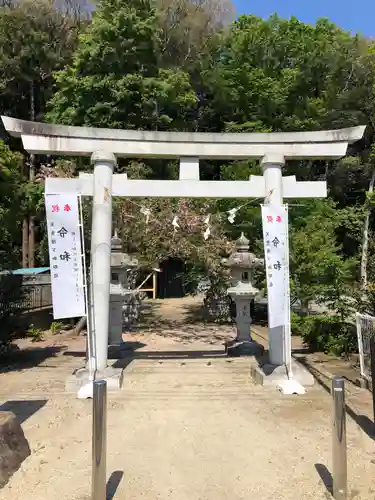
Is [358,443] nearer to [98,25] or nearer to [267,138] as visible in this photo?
[267,138]

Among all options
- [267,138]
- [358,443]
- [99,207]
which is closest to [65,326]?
[99,207]

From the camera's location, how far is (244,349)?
10508 millimetres

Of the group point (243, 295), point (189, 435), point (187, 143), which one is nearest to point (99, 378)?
point (189, 435)

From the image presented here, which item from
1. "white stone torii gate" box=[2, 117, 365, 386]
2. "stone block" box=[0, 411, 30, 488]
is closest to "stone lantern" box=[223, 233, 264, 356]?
"white stone torii gate" box=[2, 117, 365, 386]

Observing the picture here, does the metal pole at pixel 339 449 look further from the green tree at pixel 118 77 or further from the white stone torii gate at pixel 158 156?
the green tree at pixel 118 77

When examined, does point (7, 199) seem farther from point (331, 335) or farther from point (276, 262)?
point (331, 335)

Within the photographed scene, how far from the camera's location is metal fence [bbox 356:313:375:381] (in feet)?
23.8

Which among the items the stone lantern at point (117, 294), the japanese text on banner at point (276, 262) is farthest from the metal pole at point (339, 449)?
the stone lantern at point (117, 294)

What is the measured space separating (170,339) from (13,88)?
22.1m

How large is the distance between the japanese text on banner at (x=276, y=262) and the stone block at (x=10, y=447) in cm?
442

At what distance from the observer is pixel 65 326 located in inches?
645

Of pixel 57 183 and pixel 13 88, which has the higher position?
pixel 13 88

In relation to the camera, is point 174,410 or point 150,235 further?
point 150,235

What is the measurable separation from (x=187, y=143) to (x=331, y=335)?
599 cm
